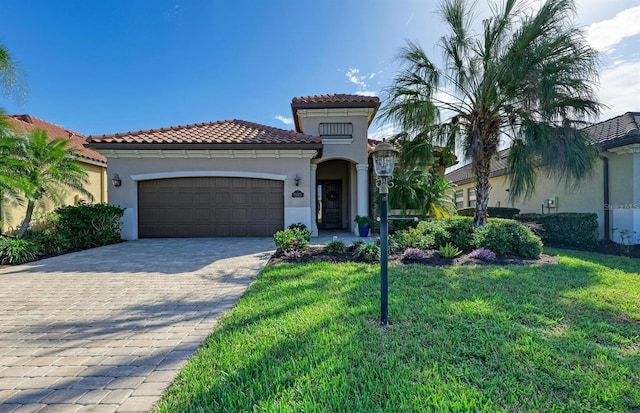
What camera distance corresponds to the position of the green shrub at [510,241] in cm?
687

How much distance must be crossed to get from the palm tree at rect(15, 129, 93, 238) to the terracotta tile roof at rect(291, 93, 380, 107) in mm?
8148

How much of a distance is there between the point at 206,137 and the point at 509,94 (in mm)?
10177

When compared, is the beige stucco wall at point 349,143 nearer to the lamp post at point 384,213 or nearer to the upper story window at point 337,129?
the upper story window at point 337,129

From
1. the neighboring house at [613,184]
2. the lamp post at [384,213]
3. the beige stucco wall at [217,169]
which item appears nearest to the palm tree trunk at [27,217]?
the beige stucco wall at [217,169]

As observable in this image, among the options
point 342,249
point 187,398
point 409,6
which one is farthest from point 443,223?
point 187,398

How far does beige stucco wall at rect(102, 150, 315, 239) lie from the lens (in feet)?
34.3

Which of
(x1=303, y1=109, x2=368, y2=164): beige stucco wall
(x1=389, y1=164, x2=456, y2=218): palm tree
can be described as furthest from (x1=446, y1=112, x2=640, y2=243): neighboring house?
(x1=303, y1=109, x2=368, y2=164): beige stucco wall

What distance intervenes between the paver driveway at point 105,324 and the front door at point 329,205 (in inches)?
330

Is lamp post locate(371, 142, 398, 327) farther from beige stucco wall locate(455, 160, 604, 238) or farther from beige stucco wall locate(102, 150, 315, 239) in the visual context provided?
beige stucco wall locate(102, 150, 315, 239)

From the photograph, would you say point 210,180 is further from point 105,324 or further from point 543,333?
point 543,333

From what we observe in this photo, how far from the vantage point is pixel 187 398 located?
2039 millimetres

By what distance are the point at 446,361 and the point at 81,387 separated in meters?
3.13

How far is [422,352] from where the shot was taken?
8.54 ft

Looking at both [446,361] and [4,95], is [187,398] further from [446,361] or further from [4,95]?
[4,95]
